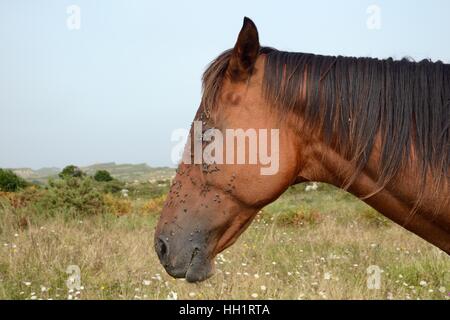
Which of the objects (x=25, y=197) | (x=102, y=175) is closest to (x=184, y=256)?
(x=25, y=197)

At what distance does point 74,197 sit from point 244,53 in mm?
10488

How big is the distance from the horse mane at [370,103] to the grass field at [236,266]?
245 centimetres

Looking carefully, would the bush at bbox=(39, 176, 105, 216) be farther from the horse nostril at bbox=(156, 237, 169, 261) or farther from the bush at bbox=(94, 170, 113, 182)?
the bush at bbox=(94, 170, 113, 182)

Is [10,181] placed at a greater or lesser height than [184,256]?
lesser

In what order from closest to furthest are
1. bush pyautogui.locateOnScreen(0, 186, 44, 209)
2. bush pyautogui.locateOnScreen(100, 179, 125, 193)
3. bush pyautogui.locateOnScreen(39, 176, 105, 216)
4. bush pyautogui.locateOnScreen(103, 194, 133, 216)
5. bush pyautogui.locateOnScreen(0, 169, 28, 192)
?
1. bush pyautogui.locateOnScreen(39, 176, 105, 216)
2. bush pyautogui.locateOnScreen(0, 186, 44, 209)
3. bush pyautogui.locateOnScreen(103, 194, 133, 216)
4. bush pyautogui.locateOnScreen(0, 169, 28, 192)
5. bush pyautogui.locateOnScreen(100, 179, 125, 193)

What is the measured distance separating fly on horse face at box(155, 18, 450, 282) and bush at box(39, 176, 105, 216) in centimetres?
937

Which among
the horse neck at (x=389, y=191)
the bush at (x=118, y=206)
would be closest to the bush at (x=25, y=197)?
the bush at (x=118, y=206)

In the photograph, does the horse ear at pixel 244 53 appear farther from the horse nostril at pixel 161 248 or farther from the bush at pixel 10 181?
the bush at pixel 10 181

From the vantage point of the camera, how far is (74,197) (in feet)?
38.4

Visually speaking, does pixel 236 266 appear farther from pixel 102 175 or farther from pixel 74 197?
pixel 102 175

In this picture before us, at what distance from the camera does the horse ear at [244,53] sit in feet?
7.12

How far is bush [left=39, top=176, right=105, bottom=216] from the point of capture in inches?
441

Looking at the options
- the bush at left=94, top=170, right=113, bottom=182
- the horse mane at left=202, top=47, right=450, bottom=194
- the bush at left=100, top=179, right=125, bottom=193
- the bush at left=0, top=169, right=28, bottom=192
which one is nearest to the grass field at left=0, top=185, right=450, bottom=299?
the horse mane at left=202, top=47, right=450, bottom=194
